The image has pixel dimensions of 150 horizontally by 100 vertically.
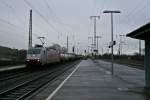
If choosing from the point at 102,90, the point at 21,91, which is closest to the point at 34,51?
the point at 21,91

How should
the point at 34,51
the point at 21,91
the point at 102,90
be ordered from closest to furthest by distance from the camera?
the point at 102,90 → the point at 21,91 → the point at 34,51

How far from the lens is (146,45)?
54.6 feet

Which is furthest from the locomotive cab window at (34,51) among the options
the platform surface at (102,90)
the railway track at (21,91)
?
the platform surface at (102,90)

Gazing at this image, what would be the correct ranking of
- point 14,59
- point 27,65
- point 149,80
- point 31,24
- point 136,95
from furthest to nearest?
point 14,59, point 31,24, point 27,65, point 149,80, point 136,95

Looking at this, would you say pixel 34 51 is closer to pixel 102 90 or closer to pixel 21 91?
pixel 21 91

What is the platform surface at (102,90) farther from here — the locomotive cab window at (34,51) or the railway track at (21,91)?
the locomotive cab window at (34,51)

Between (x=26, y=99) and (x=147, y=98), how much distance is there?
4944 millimetres

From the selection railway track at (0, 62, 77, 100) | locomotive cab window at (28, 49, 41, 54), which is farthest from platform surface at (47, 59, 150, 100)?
locomotive cab window at (28, 49, 41, 54)

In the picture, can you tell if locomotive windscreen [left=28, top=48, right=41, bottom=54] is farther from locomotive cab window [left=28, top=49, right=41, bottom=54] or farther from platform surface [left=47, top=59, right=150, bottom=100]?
platform surface [left=47, top=59, right=150, bottom=100]

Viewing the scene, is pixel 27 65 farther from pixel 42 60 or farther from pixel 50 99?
pixel 50 99

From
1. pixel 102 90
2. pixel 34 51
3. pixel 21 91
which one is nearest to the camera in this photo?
pixel 102 90

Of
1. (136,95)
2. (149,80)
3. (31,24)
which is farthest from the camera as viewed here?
(31,24)

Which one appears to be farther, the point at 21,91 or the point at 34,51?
the point at 34,51

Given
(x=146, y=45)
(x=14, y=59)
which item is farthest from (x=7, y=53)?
(x=146, y=45)
